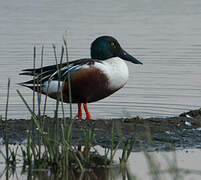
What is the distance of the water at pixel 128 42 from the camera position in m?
10.5

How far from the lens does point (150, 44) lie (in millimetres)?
14086

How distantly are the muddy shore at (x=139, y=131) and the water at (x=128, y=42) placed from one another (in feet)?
1.31

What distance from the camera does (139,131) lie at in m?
8.12

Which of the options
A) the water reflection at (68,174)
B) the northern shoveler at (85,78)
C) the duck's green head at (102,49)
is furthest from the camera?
the duck's green head at (102,49)

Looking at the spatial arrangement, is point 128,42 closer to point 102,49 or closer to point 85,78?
point 102,49

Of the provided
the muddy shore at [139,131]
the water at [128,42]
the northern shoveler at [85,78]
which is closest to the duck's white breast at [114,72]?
the northern shoveler at [85,78]

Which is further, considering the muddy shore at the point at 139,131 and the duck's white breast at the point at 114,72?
the duck's white breast at the point at 114,72

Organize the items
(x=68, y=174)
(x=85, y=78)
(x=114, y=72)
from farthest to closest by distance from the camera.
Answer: (x=114, y=72) < (x=85, y=78) < (x=68, y=174)

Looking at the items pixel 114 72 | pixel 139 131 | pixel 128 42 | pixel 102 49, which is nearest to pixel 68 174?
pixel 139 131

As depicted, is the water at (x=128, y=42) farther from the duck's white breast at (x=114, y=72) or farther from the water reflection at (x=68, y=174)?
the water reflection at (x=68, y=174)

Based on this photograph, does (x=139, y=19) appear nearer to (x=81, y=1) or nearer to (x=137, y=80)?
(x=81, y=1)

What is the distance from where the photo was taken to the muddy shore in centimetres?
794

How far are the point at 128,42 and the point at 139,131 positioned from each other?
6265mm

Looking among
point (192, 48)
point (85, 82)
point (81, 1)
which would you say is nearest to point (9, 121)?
point (85, 82)
